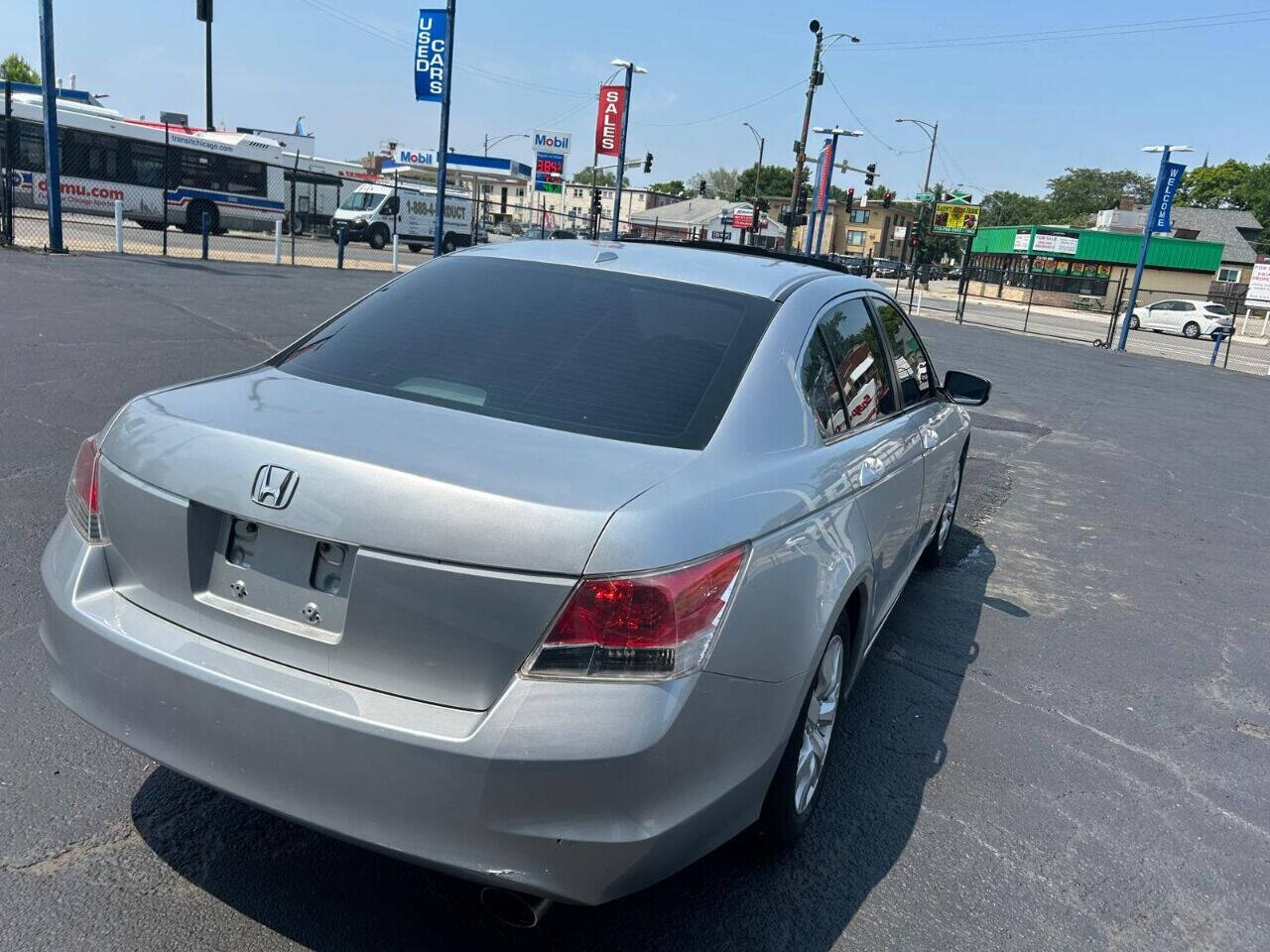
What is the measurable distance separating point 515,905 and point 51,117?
67.4 feet

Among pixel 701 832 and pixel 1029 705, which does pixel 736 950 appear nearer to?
pixel 701 832

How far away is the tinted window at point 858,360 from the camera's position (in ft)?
11.0

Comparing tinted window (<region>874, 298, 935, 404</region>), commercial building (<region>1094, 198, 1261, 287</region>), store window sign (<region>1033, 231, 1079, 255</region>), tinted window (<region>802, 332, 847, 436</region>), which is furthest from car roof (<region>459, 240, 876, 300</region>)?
commercial building (<region>1094, 198, 1261, 287</region>)

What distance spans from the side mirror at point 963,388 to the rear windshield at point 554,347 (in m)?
2.38

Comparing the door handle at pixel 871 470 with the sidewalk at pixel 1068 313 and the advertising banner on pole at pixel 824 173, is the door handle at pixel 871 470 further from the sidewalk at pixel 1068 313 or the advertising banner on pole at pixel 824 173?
the sidewalk at pixel 1068 313

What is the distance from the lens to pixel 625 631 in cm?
201

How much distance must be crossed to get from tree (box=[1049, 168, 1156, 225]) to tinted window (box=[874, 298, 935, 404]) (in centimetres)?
13271

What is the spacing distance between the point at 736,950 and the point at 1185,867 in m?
1.61

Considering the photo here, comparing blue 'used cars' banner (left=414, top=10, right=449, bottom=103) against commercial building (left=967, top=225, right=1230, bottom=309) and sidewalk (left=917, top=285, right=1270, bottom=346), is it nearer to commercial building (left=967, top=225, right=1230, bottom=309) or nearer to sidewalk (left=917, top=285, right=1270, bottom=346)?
sidewalk (left=917, top=285, right=1270, bottom=346)

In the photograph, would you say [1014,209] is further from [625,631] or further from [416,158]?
[625,631]

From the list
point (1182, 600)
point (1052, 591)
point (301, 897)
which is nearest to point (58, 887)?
point (301, 897)

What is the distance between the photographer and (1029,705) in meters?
4.20

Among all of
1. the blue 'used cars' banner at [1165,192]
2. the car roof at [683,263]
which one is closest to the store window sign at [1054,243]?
the blue 'used cars' banner at [1165,192]

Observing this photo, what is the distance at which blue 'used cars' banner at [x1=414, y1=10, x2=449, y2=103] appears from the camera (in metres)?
23.3
